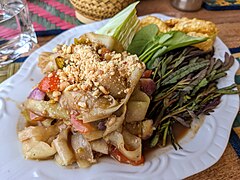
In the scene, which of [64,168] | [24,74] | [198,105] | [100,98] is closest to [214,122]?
[198,105]

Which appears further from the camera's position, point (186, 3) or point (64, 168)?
point (186, 3)

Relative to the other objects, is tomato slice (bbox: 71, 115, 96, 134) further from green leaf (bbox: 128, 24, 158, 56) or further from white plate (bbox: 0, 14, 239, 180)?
green leaf (bbox: 128, 24, 158, 56)

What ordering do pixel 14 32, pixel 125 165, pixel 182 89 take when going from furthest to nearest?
pixel 14 32, pixel 182 89, pixel 125 165

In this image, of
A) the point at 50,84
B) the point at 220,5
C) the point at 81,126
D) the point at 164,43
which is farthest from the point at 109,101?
the point at 220,5

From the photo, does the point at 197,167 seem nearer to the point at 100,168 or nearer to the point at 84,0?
the point at 100,168

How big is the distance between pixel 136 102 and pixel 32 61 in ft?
1.81

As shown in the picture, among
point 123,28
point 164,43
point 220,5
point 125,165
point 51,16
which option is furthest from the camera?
point 220,5

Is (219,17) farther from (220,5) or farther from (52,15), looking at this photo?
(52,15)

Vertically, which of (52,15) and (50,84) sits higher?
(50,84)

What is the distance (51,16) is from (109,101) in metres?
1.10

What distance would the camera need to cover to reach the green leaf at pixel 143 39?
1.51 m

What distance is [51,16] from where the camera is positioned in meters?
2.01

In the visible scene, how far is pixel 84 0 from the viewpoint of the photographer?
1827 mm

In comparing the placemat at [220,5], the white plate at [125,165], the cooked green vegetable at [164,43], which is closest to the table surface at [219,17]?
the placemat at [220,5]
